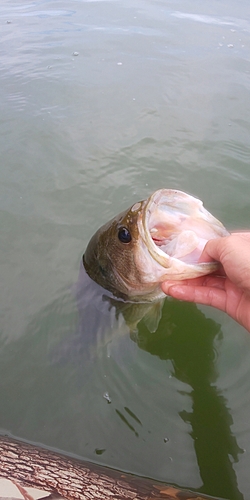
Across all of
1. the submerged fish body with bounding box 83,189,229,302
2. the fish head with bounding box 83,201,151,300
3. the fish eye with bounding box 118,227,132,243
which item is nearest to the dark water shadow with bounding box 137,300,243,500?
the fish head with bounding box 83,201,151,300

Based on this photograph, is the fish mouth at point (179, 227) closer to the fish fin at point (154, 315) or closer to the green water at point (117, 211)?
the fish fin at point (154, 315)

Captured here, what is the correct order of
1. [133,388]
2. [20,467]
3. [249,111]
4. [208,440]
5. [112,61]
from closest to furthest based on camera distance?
[20,467] < [208,440] < [133,388] < [249,111] < [112,61]

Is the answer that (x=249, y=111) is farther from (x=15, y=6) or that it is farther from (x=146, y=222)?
(x=15, y=6)

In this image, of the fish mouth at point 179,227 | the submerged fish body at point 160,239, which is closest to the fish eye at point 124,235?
the submerged fish body at point 160,239

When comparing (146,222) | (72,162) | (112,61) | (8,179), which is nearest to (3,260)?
(8,179)

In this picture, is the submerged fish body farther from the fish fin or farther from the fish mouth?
the fish fin

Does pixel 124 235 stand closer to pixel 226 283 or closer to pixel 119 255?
pixel 119 255

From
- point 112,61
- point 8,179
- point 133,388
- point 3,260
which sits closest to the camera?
point 133,388
